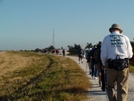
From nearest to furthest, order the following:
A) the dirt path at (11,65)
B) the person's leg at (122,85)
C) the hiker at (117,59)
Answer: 1. the hiker at (117,59)
2. the person's leg at (122,85)
3. the dirt path at (11,65)

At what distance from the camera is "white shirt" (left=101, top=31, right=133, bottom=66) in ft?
20.6

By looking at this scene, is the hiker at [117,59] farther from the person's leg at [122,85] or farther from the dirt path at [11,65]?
the dirt path at [11,65]

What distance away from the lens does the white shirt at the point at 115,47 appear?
6.28 m

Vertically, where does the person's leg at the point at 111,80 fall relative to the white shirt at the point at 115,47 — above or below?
below

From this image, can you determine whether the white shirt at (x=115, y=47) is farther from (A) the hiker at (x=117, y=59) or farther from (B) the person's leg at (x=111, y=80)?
(B) the person's leg at (x=111, y=80)

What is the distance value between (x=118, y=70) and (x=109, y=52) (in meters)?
0.44

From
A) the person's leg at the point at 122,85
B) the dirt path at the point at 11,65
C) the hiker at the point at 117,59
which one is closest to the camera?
the hiker at the point at 117,59

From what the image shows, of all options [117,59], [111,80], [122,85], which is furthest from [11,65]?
[117,59]

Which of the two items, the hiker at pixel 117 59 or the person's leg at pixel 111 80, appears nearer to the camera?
the hiker at pixel 117 59

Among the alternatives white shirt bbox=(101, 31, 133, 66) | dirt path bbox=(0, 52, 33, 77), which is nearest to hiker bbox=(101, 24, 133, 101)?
white shirt bbox=(101, 31, 133, 66)

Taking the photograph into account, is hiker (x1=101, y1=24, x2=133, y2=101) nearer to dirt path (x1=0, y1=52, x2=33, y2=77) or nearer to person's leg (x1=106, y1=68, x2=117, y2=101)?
person's leg (x1=106, y1=68, x2=117, y2=101)

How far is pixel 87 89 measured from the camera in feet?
34.2

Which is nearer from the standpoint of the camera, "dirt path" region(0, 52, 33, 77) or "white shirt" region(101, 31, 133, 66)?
"white shirt" region(101, 31, 133, 66)

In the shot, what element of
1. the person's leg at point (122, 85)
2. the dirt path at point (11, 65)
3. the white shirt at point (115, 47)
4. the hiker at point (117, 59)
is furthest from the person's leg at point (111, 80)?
the dirt path at point (11, 65)
